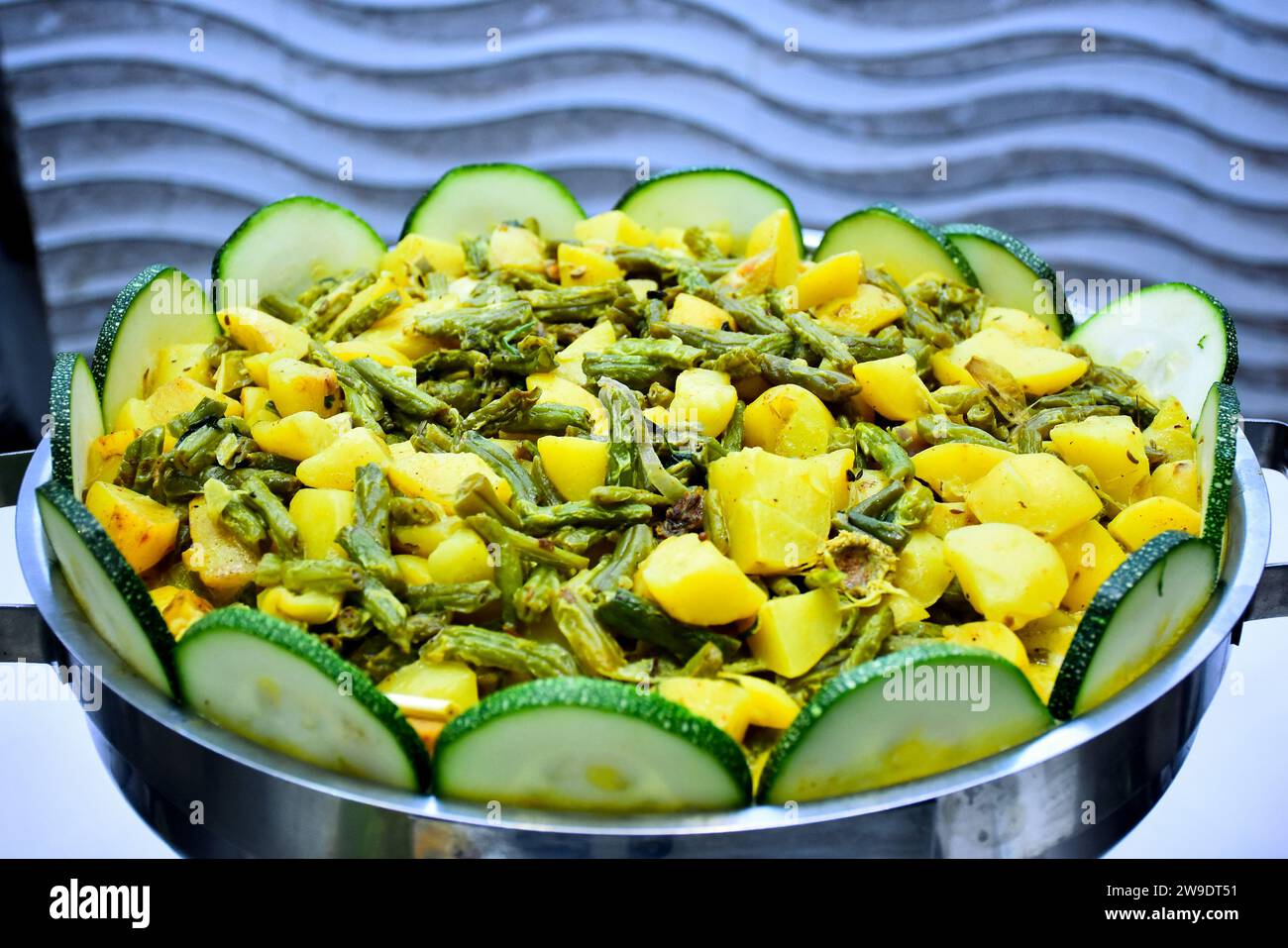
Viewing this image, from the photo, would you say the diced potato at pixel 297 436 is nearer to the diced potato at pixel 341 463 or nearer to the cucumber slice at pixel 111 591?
the diced potato at pixel 341 463

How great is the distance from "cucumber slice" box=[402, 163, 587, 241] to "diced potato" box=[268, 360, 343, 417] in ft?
3.15

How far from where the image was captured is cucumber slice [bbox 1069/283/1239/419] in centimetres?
285

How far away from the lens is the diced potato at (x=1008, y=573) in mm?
2123

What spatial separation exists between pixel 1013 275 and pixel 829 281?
0.60 meters

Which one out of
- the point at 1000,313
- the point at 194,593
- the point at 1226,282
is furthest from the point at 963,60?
the point at 194,593

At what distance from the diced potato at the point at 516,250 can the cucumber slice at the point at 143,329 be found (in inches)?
29.1

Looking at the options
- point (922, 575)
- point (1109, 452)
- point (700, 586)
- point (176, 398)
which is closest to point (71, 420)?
point (176, 398)

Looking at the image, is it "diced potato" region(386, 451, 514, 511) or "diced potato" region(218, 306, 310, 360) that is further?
"diced potato" region(218, 306, 310, 360)

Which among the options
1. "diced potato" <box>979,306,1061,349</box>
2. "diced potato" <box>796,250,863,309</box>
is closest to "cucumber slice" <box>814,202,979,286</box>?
"diced potato" <box>979,306,1061,349</box>

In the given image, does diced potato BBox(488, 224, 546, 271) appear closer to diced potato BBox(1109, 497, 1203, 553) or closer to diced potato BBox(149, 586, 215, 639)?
diced potato BBox(149, 586, 215, 639)

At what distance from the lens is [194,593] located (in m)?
2.26

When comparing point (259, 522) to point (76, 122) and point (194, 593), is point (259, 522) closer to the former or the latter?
point (194, 593)

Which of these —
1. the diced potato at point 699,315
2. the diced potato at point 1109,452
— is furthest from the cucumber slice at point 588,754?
the diced potato at point 699,315
